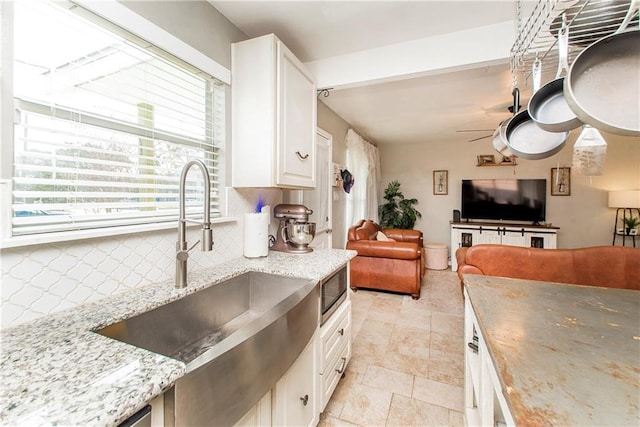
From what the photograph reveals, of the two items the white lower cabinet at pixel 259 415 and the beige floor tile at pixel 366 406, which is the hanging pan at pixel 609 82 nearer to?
the white lower cabinet at pixel 259 415

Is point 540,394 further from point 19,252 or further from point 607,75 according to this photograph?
point 19,252

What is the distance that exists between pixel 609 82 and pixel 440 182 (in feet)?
16.2

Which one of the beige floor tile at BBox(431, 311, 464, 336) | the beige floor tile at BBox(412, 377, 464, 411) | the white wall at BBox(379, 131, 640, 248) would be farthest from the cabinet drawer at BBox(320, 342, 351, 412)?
the white wall at BBox(379, 131, 640, 248)

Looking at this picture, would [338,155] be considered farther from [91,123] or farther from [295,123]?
[91,123]

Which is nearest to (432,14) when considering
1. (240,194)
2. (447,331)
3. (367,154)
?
(240,194)

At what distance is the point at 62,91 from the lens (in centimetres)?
95

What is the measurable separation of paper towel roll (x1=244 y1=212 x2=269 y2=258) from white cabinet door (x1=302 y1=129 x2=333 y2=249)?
42.6 inches

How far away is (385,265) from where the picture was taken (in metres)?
3.44

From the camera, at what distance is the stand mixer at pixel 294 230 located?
75.3 inches

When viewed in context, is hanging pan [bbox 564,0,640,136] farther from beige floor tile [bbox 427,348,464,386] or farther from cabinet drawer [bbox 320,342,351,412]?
beige floor tile [bbox 427,348,464,386]

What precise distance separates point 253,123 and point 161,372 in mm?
1390

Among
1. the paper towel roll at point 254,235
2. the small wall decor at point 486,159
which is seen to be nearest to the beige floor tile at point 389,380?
the paper towel roll at point 254,235

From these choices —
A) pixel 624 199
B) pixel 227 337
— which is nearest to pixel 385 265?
pixel 227 337

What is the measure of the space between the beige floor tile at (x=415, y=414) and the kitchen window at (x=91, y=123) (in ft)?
5.43
